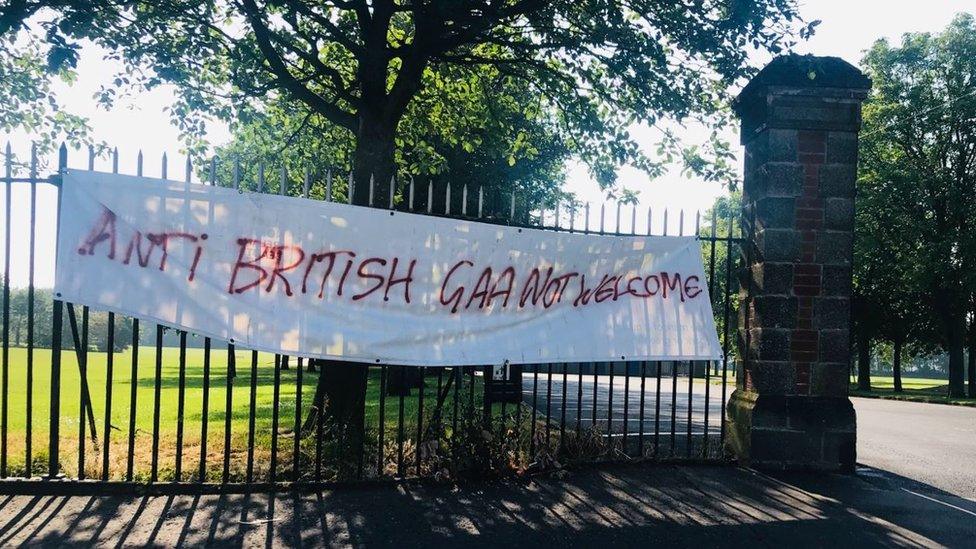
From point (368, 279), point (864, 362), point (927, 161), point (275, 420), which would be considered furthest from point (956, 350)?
point (275, 420)

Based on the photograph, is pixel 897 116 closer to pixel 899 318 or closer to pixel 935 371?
pixel 899 318

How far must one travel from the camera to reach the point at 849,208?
631 centimetres

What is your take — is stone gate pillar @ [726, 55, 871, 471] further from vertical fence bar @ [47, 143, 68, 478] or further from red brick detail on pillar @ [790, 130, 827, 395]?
vertical fence bar @ [47, 143, 68, 478]

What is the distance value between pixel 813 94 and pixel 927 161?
77.4 ft

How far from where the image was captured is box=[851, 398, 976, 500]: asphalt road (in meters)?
6.73

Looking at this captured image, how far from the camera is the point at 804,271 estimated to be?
6270 millimetres

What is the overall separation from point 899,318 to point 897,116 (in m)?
9.66

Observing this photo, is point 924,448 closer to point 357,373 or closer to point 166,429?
point 357,373

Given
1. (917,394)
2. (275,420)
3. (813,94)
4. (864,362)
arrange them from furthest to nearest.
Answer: (864,362)
(917,394)
(813,94)
(275,420)

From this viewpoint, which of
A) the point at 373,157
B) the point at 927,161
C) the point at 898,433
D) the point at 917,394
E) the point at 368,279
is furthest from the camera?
the point at 917,394

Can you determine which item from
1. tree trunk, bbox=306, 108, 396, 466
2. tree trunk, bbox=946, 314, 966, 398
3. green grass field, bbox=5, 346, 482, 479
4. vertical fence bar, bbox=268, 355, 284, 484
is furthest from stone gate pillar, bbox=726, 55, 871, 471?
tree trunk, bbox=946, 314, 966, 398

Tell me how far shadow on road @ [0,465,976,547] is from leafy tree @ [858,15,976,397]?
21694 mm

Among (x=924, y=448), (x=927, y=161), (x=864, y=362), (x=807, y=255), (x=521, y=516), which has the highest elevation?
(x=927, y=161)

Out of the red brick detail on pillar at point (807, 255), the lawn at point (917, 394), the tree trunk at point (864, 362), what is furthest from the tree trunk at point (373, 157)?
the tree trunk at point (864, 362)
